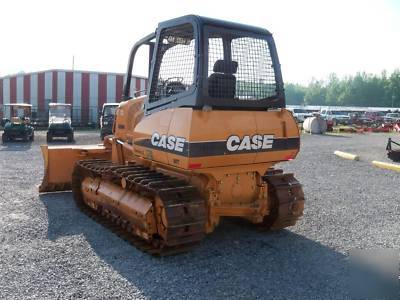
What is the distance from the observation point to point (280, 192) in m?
6.58

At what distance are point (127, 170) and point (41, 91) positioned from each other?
3214 centimetres

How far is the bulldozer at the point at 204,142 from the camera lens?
5.35 m

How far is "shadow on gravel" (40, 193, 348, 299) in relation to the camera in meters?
4.65

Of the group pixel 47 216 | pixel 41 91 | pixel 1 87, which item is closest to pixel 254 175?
pixel 47 216

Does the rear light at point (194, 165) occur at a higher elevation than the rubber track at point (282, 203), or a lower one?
higher

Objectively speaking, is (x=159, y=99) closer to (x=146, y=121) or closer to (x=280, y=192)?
(x=146, y=121)

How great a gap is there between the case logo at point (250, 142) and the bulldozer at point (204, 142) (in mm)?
13

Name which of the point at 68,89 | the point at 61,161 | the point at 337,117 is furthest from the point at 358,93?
the point at 61,161

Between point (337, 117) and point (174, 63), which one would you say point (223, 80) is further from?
point (337, 117)

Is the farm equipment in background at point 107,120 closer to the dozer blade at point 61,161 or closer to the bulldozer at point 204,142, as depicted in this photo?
the dozer blade at point 61,161

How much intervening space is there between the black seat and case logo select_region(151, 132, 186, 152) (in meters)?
0.70

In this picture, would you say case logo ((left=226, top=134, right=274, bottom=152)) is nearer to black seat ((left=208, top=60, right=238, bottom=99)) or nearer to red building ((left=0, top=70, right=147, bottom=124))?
black seat ((left=208, top=60, right=238, bottom=99))

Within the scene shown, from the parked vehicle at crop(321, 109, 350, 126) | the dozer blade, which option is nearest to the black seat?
the dozer blade

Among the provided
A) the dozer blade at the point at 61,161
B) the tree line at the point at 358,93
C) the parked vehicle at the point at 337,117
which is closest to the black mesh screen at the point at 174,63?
the dozer blade at the point at 61,161
